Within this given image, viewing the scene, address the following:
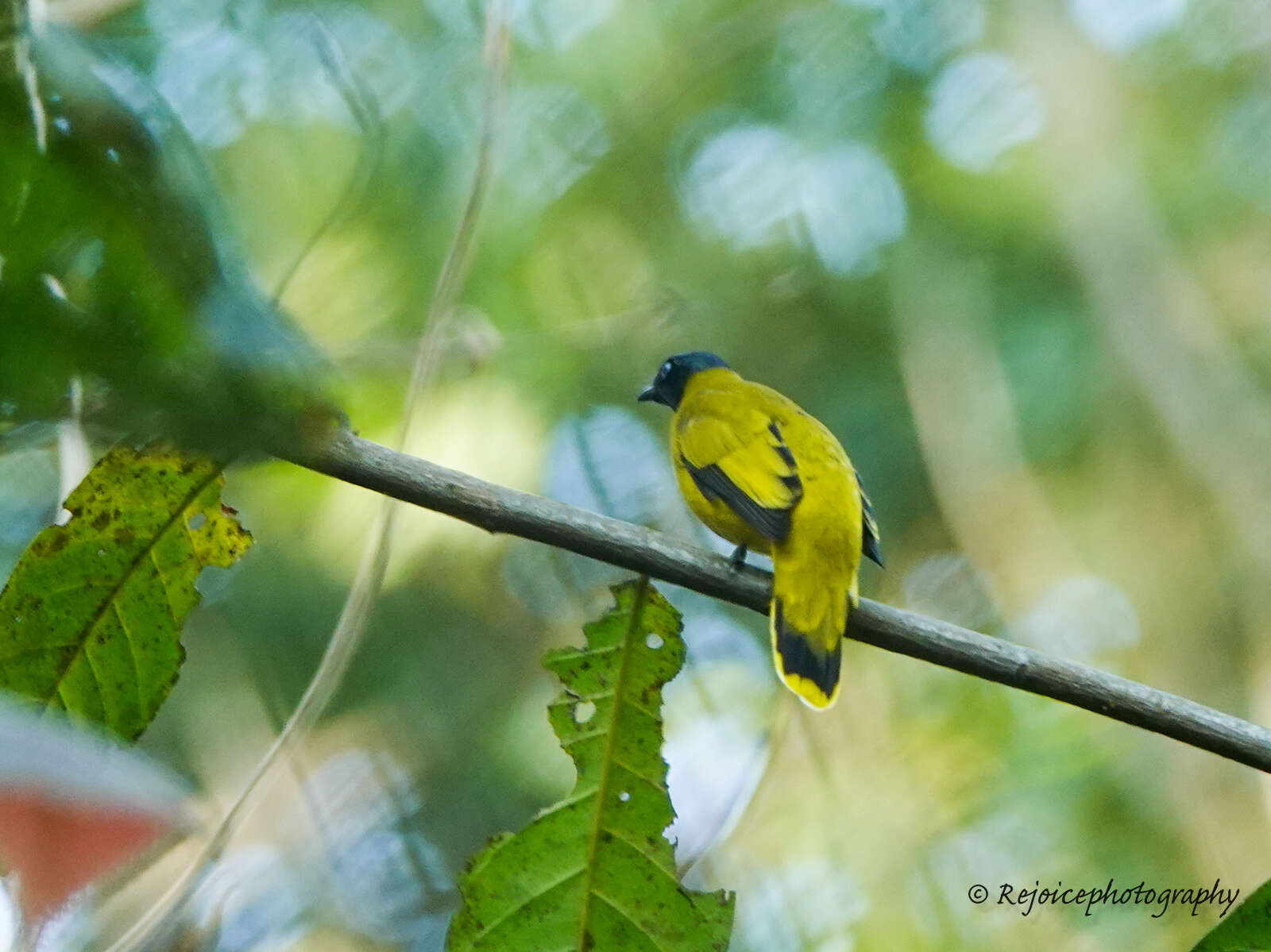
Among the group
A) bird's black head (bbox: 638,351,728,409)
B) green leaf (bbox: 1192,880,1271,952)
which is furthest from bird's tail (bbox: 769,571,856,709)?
bird's black head (bbox: 638,351,728,409)

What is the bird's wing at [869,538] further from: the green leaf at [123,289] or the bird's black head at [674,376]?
the green leaf at [123,289]

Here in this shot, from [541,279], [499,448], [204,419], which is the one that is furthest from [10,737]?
[541,279]

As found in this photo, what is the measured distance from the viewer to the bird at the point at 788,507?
2604 mm

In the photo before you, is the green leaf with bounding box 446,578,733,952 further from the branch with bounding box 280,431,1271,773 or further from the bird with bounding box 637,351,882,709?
the bird with bounding box 637,351,882,709

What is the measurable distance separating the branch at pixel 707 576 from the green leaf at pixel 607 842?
13cm

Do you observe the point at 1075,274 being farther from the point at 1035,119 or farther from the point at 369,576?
the point at 369,576

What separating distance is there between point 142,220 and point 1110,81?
285 inches

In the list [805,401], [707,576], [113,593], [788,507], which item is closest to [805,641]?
[788,507]

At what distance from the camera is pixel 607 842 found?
171 centimetres

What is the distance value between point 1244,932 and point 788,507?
148 cm

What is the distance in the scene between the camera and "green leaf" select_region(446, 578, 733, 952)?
1.62 meters

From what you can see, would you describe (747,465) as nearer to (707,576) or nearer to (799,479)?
(799,479)

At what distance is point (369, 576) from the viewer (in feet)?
7.73

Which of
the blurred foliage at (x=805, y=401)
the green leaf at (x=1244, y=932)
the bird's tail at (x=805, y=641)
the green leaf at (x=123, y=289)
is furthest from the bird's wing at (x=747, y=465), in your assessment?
the green leaf at (x=123, y=289)
